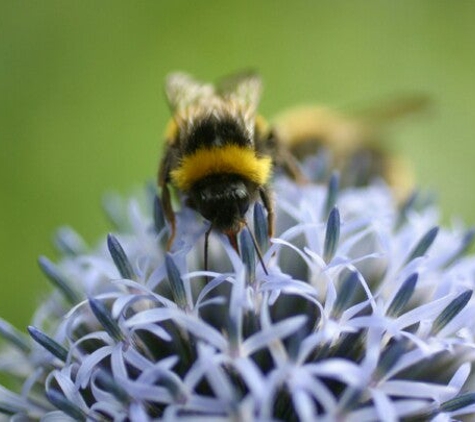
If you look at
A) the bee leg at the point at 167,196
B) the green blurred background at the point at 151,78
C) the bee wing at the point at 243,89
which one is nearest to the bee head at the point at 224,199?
the bee leg at the point at 167,196

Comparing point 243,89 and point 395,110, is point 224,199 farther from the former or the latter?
point 395,110

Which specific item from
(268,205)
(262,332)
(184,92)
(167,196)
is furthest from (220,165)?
(184,92)

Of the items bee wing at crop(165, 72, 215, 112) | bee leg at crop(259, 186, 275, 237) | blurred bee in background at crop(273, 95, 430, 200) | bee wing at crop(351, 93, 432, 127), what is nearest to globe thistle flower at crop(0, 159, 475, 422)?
bee leg at crop(259, 186, 275, 237)

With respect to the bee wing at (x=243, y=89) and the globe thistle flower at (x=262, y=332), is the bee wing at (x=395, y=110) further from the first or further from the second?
the bee wing at (x=243, y=89)

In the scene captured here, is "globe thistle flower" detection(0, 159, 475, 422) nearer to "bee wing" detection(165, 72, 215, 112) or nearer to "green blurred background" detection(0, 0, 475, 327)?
"bee wing" detection(165, 72, 215, 112)

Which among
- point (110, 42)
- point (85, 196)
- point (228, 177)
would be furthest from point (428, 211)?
point (110, 42)
